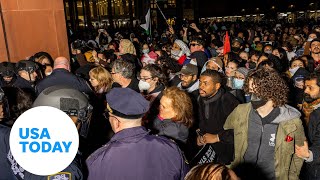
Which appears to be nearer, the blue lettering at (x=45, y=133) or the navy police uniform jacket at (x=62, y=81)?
the blue lettering at (x=45, y=133)

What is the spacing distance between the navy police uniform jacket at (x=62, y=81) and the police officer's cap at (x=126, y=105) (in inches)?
94.2

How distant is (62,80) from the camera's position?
475 centimetres

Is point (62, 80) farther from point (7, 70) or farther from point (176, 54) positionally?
point (176, 54)

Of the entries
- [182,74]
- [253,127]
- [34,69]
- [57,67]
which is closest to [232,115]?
[253,127]

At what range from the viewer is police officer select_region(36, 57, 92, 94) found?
15.4ft

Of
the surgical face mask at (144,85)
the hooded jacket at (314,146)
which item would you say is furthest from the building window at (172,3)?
the hooded jacket at (314,146)

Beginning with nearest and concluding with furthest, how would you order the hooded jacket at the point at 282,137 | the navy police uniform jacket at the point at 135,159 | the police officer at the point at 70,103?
1. the police officer at the point at 70,103
2. the navy police uniform jacket at the point at 135,159
3. the hooded jacket at the point at 282,137

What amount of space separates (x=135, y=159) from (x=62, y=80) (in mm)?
2844

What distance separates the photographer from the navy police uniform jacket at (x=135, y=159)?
2.25 meters

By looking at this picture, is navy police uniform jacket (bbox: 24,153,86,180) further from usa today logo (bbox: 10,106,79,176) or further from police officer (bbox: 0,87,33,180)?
police officer (bbox: 0,87,33,180)

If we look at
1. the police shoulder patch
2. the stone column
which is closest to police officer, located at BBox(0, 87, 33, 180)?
the police shoulder patch

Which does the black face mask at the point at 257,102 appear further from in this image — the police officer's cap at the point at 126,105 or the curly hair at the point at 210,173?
the curly hair at the point at 210,173

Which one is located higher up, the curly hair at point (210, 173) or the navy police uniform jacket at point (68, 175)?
the curly hair at point (210, 173)

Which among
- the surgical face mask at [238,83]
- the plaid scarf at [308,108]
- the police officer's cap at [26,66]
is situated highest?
the police officer's cap at [26,66]
